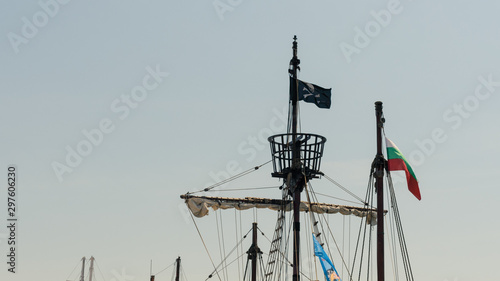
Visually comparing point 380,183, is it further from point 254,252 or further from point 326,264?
point 254,252

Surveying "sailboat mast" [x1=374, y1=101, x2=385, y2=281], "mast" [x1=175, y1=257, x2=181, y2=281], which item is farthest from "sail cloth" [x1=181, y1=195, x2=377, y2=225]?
"mast" [x1=175, y1=257, x2=181, y2=281]

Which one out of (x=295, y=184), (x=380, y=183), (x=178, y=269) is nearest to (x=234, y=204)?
(x=295, y=184)

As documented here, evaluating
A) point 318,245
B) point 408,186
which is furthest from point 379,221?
point 318,245

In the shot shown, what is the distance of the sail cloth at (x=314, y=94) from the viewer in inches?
1537

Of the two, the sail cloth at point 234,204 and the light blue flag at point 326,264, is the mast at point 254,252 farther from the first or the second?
the light blue flag at point 326,264

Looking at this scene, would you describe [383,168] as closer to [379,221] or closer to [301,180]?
[379,221]

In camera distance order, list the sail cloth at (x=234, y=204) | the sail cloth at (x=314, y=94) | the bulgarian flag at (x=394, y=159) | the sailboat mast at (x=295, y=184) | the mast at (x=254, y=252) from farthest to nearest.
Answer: the mast at (x=254, y=252) < the sail cloth at (x=234, y=204) < the sail cloth at (x=314, y=94) < the sailboat mast at (x=295, y=184) < the bulgarian flag at (x=394, y=159)

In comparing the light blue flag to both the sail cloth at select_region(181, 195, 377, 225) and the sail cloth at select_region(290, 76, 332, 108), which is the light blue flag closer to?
the sail cloth at select_region(181, 195, 377, 225)

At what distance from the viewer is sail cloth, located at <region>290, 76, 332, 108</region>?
3903 cm

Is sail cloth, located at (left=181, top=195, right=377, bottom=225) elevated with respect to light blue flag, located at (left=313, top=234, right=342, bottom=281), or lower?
elevated

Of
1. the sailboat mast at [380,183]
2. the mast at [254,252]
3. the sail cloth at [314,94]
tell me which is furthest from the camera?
the mast at [254,252]

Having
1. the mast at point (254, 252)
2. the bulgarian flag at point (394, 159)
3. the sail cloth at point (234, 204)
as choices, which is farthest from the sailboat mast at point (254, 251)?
the bulgarian flag at point (394, 159)

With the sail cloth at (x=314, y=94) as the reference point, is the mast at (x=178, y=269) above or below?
below

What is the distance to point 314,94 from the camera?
39.3m
